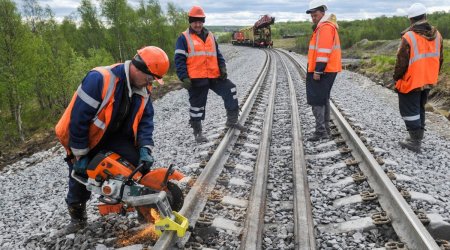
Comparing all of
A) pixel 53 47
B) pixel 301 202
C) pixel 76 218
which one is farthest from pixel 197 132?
pixel 53 47

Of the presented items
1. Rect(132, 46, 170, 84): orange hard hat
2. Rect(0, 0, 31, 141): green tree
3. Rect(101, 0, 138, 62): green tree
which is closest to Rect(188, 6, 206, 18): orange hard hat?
Rect(132, 46, 170, 84): orange hard hat

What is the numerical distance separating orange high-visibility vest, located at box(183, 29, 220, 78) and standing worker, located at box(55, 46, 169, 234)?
9.05 ft

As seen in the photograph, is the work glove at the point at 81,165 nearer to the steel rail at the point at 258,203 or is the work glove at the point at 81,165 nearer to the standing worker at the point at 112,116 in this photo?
the standing worker at the point at 112,116

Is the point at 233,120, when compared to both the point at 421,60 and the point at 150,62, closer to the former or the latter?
the point at 421,60

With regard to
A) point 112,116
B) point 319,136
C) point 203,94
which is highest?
point 112,116

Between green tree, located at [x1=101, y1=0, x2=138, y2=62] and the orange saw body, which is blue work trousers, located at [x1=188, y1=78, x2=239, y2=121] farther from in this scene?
green tree, located at [x1=101, y1=0, x2=138, y2=62]

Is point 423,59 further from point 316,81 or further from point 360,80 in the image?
point 360,80

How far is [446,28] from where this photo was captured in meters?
58.4

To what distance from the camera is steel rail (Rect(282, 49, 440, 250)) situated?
306cm

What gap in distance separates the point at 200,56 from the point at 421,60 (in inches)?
131

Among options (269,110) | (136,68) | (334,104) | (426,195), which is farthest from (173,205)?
(334,104)

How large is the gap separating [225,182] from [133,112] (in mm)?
1690

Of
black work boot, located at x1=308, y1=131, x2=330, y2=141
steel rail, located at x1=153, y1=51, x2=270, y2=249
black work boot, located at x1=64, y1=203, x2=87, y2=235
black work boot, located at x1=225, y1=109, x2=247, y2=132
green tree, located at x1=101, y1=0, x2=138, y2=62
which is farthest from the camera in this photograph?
green tree, located at x1=101, y1=0, x2=138, y2=62

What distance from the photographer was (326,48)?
606 cm
